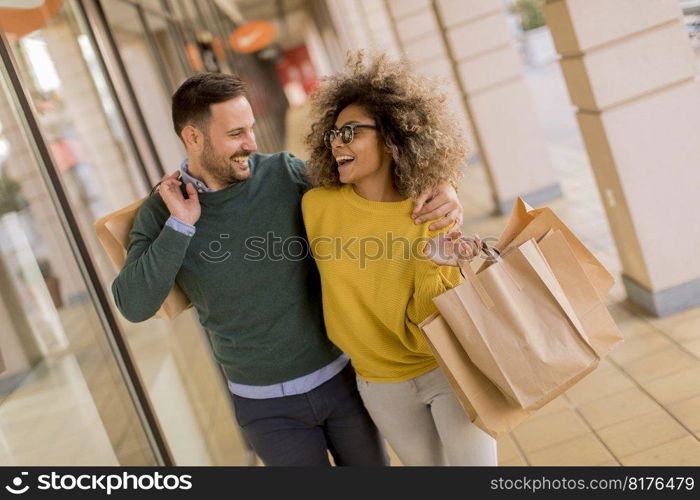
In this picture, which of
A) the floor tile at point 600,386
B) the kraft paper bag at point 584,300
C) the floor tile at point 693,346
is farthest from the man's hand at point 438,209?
the floor tile at point 693,346

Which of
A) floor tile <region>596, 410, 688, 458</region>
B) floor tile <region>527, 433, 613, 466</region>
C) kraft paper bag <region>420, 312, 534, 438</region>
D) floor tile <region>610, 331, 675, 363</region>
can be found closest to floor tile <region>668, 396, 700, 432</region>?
floor tile <region>596, 410, 688, 458</region>

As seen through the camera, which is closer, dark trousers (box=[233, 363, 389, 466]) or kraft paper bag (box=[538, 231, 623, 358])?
kraft paper bag (box=[538, 231, 623, 358])

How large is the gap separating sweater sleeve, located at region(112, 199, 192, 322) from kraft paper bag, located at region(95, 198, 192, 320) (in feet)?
0.27

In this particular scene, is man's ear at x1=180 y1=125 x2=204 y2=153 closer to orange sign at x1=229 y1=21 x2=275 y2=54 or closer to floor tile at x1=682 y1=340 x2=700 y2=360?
floor tile at x1=682 y1=340 x2=700 y2=360

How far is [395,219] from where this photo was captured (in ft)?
7.23

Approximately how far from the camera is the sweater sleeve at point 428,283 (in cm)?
213

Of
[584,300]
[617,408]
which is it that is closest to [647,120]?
[617,408]

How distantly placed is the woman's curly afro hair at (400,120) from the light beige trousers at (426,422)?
1.95 ft

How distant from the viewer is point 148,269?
2.22 m

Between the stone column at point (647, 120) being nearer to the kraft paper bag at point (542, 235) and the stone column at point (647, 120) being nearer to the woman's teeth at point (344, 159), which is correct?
the kraft paper bag at point (542, 235)

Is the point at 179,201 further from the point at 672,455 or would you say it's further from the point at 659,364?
the point at 659,364

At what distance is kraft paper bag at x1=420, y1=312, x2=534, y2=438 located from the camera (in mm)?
2086
